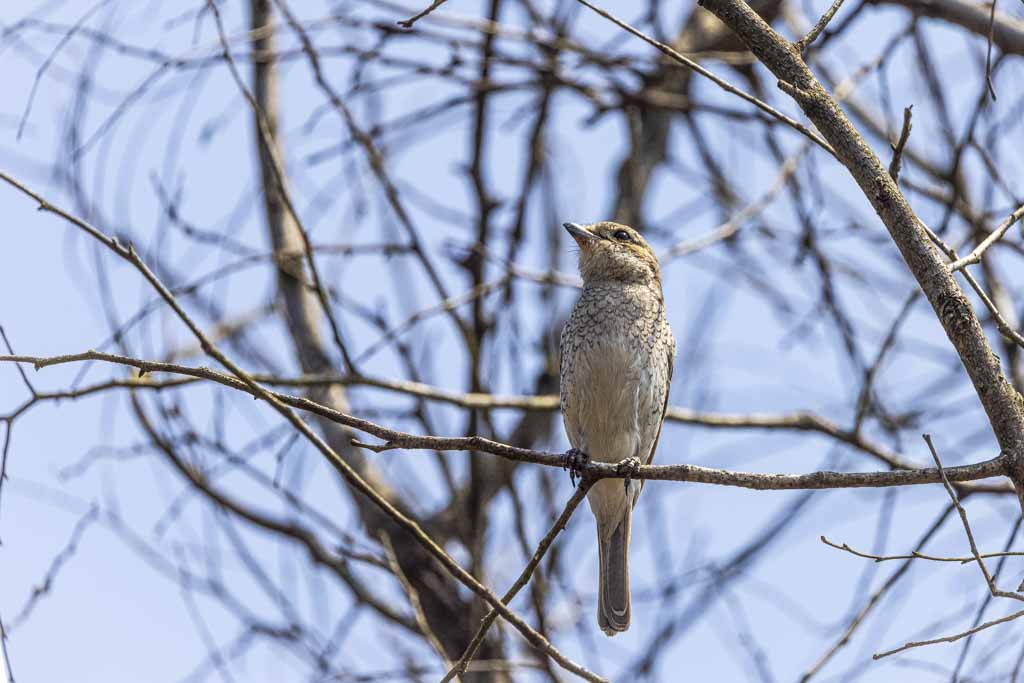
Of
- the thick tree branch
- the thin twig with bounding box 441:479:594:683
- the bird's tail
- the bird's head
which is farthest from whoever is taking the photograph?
the bird's head

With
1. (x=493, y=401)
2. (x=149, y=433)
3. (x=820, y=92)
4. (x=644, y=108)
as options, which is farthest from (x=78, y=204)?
(x=820, y=92)

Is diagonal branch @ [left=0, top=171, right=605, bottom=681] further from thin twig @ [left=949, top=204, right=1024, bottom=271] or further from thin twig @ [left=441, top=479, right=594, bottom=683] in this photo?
thin twig @ [left=949, top=204, right=1024, bottom=271]

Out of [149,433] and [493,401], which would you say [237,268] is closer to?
[149,433]

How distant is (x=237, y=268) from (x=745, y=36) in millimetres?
3414

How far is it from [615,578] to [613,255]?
1604mm

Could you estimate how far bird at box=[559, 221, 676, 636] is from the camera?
5375 mm

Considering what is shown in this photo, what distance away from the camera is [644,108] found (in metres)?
7.48

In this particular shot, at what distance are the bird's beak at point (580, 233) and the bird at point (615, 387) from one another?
17 cm

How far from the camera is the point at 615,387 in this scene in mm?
5340

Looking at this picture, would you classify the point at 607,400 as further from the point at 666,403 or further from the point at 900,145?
the point at 900,145

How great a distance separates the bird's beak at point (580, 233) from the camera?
6185mm

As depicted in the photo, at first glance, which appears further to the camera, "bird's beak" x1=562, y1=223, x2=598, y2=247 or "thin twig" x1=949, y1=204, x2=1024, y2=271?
"bird's beak" x1=562, y1=223, x2=598, y2=247

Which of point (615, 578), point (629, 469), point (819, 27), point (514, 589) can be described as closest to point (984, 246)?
point (819, 27)

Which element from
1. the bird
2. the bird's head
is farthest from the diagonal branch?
the bird's head
